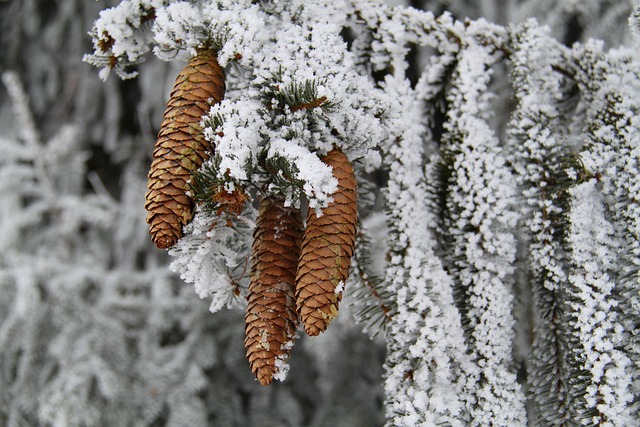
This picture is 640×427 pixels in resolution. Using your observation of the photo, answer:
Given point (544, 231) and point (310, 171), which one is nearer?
point (310, 171)

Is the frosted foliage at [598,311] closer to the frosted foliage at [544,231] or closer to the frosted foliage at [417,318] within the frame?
the frosted foliage at [544,231]

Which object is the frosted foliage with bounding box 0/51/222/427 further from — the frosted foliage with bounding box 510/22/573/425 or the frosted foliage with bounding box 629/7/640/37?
the frosted foliage with bounding box 629/7/640/37

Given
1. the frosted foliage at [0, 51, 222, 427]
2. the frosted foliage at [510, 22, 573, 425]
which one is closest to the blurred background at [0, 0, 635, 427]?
the frosted foliage at [0, 51, 222, 427]

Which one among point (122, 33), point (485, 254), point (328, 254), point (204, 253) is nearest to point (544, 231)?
point (485, 254)

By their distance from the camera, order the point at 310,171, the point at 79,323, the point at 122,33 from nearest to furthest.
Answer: the point at 310,171 < the point at 122,33 < the point at 79,323

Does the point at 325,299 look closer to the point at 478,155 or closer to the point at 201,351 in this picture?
the point at 478,155

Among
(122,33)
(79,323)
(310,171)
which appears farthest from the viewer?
(79,323)

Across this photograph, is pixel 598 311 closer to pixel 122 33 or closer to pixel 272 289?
pixel 272 289

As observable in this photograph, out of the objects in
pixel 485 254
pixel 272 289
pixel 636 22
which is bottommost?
pixel 272 289
